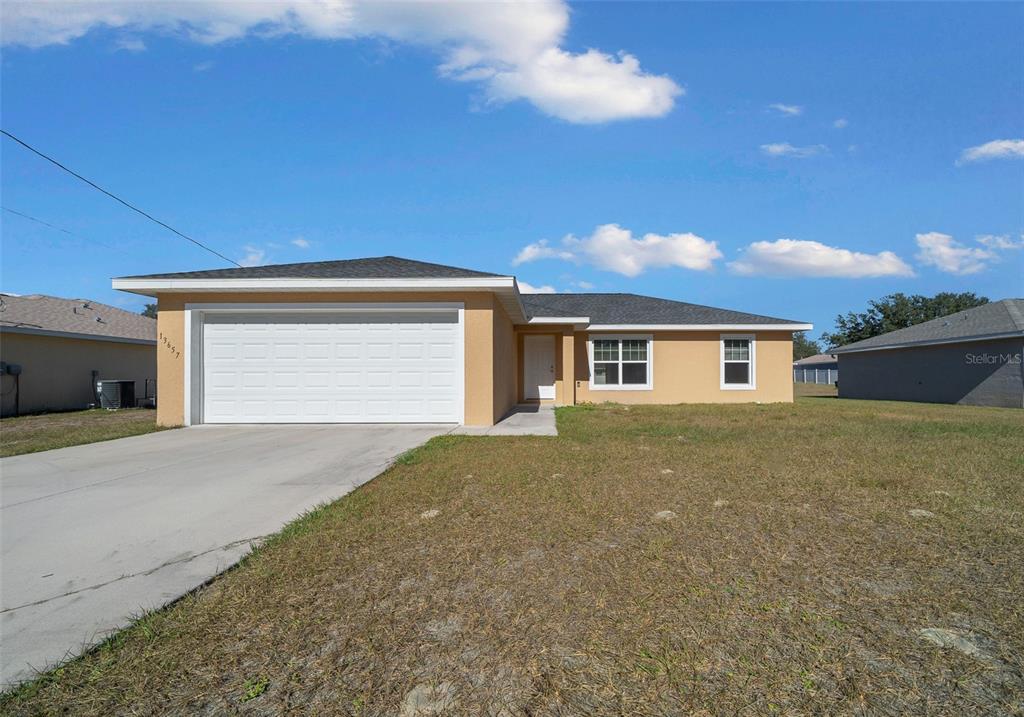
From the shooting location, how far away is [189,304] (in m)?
11.1

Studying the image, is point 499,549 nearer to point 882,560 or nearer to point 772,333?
point 882,560

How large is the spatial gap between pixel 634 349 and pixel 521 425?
7983 mm

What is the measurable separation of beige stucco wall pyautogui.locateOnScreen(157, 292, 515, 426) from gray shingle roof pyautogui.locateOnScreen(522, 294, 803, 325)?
16.2ft

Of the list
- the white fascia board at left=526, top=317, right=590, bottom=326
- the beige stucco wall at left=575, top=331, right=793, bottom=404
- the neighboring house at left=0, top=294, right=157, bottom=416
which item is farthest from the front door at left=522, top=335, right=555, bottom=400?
the neighboring house at left=0, top=294, right=157, bottom=416

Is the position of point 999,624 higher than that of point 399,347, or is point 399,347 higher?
point 399,347

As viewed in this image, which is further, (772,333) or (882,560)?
(772,333)

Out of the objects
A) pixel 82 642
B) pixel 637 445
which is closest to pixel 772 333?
pixel 637 445

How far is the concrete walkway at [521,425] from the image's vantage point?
9914 millimetres

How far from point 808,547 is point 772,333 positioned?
617 inches

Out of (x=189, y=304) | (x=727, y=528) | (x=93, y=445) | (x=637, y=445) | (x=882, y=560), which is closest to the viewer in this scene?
(x=882, y=560)

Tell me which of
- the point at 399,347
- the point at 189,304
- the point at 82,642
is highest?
the point at 189,304

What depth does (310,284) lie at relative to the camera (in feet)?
35.3

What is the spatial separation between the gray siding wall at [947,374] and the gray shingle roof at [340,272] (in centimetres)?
1807

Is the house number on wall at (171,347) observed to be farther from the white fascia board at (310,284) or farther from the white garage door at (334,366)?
the white fascia board at (310,284)
